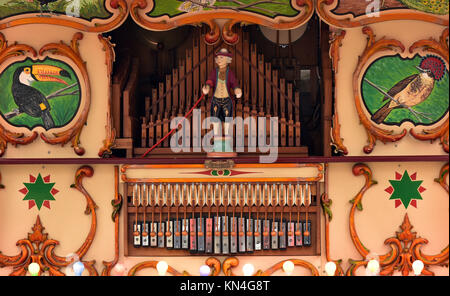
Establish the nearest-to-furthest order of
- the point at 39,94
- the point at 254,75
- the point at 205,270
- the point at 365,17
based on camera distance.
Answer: the point at 205,270
the point at 365,17
the point at 39,94
the point at 254,75

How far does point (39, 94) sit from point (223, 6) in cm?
160

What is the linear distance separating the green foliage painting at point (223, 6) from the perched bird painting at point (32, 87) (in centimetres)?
91

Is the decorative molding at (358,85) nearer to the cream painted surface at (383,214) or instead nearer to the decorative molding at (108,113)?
the cream painted surface at (383,214)

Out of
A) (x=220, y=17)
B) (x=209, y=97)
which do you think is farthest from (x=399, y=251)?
Result: (x=220, y=17)

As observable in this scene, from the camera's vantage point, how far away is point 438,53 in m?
4.14

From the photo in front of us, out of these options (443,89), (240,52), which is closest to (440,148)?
(443,89)

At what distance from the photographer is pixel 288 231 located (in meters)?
4.23

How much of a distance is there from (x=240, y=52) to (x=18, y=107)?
182cm

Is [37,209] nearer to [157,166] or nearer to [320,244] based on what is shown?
[157,166]

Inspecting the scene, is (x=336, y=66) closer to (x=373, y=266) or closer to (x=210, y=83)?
(x=210, y=83)

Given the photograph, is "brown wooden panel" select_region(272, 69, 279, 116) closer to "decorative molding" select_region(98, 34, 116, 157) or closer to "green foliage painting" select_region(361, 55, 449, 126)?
"green foliage painting" select_region(361, 55, 449, 126)

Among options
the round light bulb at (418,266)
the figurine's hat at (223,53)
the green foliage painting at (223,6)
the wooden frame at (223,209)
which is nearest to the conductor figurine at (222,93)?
the figurine's hat at (223,53)

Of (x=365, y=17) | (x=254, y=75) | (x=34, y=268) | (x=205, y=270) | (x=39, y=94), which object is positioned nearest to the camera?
(x=205, y=270)

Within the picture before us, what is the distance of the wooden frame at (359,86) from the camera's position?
4.13m
